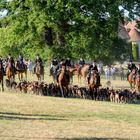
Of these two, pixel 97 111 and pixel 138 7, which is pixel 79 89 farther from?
pixel 138 7

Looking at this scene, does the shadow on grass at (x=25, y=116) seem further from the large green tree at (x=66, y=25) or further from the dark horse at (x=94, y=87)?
the large green tree at (x=66, y=25)

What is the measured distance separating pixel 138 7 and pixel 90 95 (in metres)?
22.9

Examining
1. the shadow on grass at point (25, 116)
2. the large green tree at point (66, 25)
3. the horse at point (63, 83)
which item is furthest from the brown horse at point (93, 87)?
the large green tree at point (66, 25)

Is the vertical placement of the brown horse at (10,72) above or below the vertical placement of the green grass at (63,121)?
above

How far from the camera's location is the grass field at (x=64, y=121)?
1608 centimetres

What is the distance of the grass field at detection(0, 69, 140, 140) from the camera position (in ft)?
52.7

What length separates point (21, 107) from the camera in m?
24.2

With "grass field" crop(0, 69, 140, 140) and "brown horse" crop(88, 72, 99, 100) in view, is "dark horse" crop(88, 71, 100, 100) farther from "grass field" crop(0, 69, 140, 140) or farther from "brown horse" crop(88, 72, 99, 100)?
"grass field" crop(0, 69, 140, 140)

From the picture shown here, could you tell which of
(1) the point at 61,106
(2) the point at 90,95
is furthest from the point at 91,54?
(1) the point at 61,106

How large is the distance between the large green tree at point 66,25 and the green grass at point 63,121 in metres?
24.3

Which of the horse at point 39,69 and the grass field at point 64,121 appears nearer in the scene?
the grass field at point 64,121

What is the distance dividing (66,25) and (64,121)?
34402 millimetres

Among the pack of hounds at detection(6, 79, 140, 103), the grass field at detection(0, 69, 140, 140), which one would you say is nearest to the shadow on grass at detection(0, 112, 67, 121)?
the grass field at detection(0, 69, 140, 140)

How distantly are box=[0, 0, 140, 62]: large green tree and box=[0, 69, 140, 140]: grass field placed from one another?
2435cm
